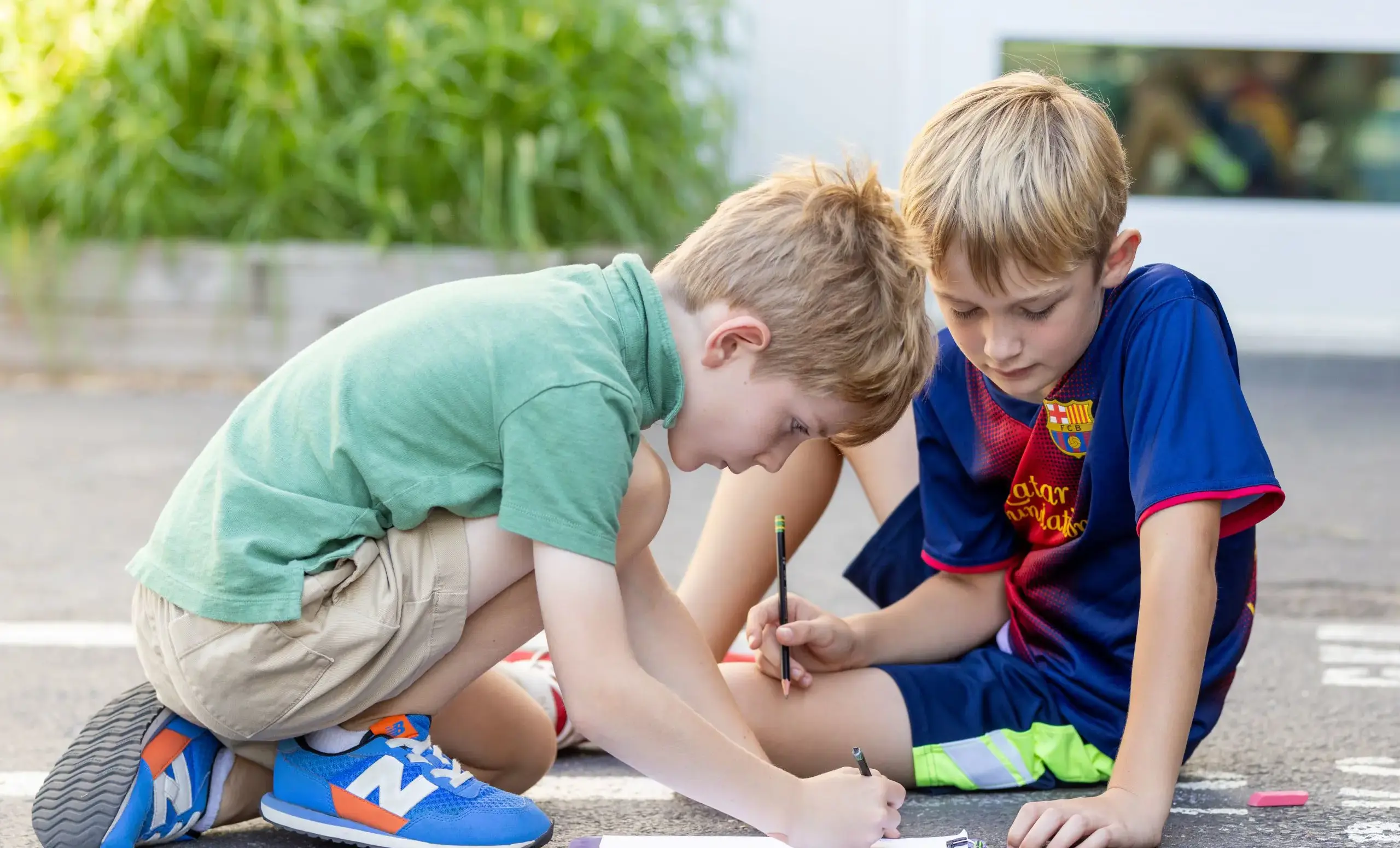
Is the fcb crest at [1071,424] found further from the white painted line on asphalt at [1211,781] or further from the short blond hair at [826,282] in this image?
the white painted line on asphalt at [1211,781]

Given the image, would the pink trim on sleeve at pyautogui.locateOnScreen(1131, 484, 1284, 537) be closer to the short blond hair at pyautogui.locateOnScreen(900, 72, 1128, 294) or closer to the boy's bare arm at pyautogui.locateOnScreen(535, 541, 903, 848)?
the short blond hair at pyautogui.locateOnScreen(900, 72, 1128, 294)

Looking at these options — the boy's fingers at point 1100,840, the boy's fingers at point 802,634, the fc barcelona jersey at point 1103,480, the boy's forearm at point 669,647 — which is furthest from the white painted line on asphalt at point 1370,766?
the boy's forearm at point 669,647

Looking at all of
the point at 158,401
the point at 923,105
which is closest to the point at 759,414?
the point at 158,401

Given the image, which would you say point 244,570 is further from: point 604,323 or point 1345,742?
point 1345,742

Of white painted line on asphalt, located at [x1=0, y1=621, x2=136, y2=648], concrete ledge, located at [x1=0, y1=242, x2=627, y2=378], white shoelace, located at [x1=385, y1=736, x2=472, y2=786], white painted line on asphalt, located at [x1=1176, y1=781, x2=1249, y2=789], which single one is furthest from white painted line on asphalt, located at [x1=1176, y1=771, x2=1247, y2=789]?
concrete ledge, located at [x1=0, y1=242, x2=627, y2=378]

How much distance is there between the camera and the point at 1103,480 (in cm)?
A: 169

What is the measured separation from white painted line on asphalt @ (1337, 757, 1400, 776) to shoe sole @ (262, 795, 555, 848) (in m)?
1.01

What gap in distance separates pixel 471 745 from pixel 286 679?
0.29 meters

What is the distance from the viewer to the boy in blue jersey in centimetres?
154

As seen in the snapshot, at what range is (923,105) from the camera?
18.1 ft

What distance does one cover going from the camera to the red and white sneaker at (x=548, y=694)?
1910 mm

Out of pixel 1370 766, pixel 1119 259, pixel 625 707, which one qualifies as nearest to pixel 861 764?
pixel 625 707

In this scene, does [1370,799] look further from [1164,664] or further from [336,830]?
[336,830]

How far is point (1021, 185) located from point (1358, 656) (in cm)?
118
